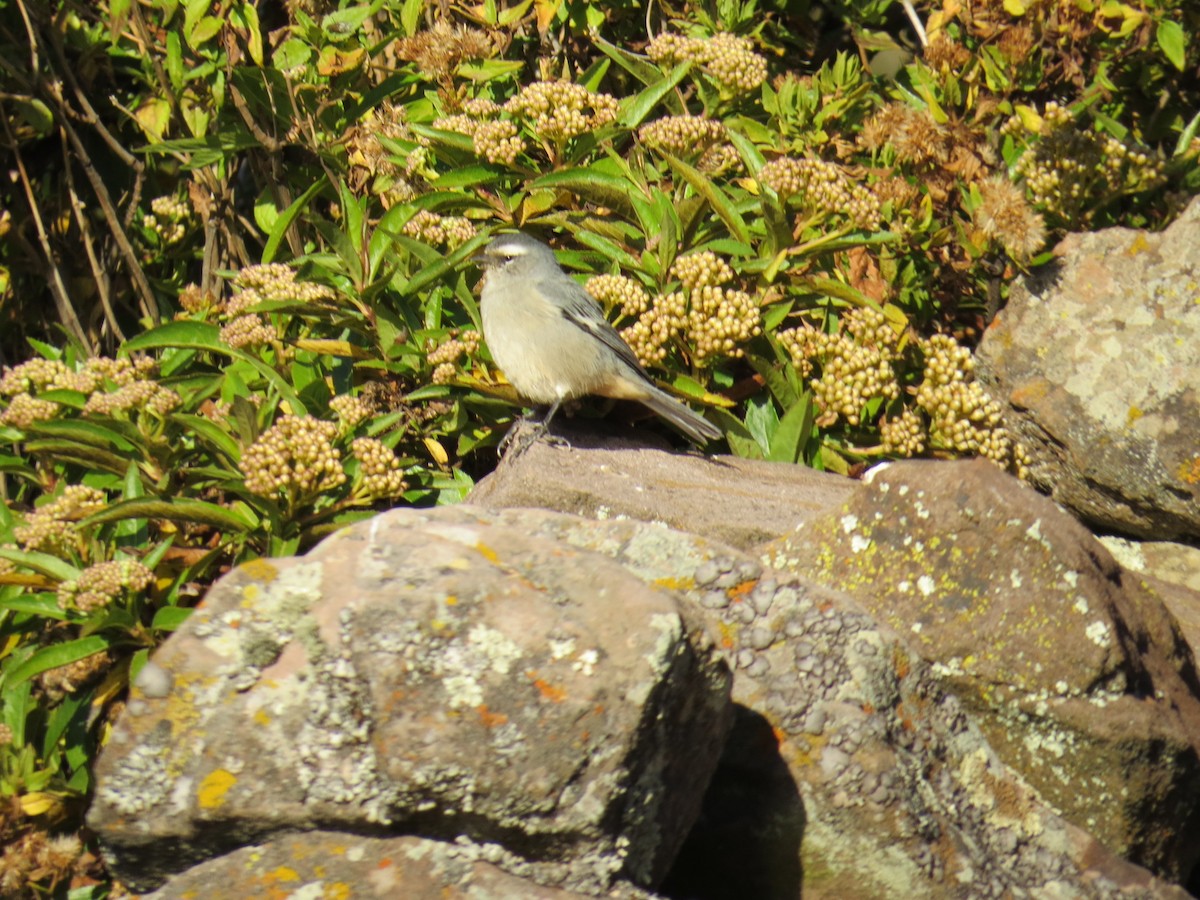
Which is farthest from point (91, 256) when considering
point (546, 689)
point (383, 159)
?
point (546, 689)

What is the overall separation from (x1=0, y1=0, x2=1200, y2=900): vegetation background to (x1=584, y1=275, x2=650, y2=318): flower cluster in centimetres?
2

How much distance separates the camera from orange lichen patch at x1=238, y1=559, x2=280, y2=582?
3.23 metres

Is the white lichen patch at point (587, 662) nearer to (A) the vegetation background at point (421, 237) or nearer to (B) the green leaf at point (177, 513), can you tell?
(A) the vegetation background at point (421, 237)

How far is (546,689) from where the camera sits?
3016 mm

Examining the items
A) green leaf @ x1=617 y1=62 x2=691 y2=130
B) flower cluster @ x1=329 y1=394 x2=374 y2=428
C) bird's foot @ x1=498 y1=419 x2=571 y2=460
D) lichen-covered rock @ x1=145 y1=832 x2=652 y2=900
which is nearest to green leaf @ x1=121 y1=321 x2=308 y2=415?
flower cluster @ x1=329 y1=394 x2=374 y2=428

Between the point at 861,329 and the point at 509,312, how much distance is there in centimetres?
159

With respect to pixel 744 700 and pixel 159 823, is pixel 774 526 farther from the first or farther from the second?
pixel 159 823

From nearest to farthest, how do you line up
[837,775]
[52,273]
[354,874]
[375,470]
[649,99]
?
[354,874] → [837,775] → [375,470] → [649,99] → [52,273]

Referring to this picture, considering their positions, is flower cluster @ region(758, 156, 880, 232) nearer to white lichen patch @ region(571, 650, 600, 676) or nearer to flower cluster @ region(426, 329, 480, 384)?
flower cluster @ region(426, 329, 480, 384)

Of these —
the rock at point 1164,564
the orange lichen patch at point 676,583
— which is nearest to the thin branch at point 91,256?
the orange lichen patch at point 676,583

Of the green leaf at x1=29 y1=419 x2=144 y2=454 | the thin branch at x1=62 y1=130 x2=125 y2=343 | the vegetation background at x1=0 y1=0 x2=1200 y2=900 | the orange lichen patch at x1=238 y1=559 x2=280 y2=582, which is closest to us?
the orange lichen patch at x1=238 y1=559 x2=280 y2=582

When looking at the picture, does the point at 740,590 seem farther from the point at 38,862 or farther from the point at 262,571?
the point at 38,862

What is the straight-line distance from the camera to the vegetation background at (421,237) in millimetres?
4977

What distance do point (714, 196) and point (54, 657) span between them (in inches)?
134
